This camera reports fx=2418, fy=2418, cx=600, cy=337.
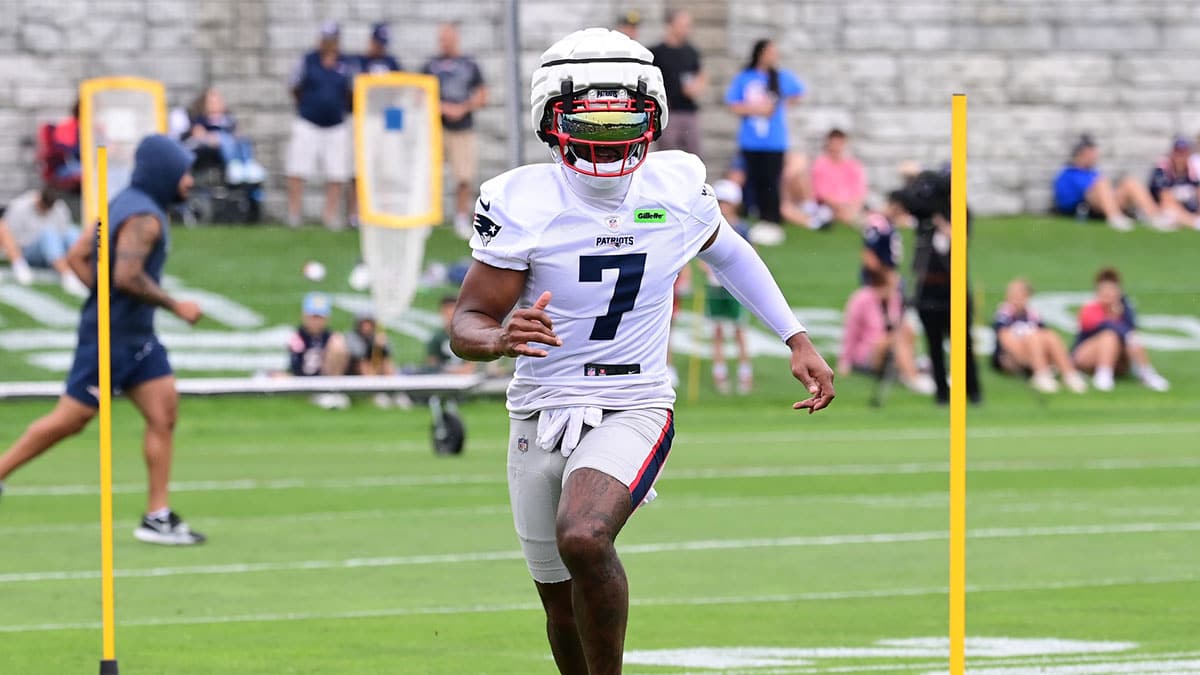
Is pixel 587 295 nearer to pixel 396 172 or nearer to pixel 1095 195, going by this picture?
pixel 396 172

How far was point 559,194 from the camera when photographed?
23.1ft

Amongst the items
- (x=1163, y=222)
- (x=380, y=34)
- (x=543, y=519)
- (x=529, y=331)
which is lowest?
(x=1163, y=222)

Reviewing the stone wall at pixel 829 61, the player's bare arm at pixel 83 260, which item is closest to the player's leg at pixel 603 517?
the player's bare arm at pixel 83 260

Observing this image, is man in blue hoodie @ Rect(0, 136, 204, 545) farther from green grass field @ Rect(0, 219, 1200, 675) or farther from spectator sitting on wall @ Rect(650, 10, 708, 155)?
spectator sitting on wall @ Rect(650, 10, 708, 155)

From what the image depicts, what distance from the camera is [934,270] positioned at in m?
21.8

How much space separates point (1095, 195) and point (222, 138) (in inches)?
459

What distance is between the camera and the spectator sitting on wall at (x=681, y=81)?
1033 inches

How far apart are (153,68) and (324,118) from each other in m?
2.59

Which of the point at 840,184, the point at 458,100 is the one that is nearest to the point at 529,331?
the point at 458,100

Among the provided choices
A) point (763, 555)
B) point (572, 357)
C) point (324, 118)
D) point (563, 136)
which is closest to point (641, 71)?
point (563, 136)

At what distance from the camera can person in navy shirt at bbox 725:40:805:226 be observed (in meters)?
26.8

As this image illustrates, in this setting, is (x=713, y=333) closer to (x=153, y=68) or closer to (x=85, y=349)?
(x=153, y=68)

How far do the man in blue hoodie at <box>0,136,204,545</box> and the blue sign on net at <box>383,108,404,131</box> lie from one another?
9.75 metres

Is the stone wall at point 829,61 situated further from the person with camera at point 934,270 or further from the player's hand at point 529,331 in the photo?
the player's hand at point 529,331
